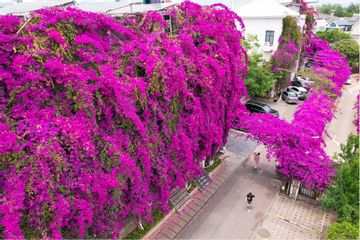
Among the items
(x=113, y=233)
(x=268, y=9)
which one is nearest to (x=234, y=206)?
(x=113, y=233)

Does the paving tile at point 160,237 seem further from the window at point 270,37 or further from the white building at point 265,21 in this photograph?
the window at point 270,37

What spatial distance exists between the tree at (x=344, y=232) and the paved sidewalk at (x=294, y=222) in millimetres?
2633

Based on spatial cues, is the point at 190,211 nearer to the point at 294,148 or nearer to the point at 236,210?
the point at 236,210

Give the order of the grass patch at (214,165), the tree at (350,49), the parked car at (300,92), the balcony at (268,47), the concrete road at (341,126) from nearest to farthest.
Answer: the grass patch at (214,165), the concrete road at (341,126), the balcony at (268,47), the parked car at (300,92), the tree at (350,49)

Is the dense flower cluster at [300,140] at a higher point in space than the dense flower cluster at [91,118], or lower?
lower

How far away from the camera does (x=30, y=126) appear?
5.93 metres

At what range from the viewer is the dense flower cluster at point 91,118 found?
223 inches

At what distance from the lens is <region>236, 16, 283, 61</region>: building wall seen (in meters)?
24.9

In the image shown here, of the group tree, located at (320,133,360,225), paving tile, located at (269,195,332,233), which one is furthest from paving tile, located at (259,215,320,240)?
tree, located at (320,133,360,225)

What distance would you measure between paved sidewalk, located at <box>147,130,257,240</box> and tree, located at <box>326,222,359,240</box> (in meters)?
6.30

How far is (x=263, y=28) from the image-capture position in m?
25.5

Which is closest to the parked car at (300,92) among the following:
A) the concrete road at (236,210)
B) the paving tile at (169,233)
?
the concrete road at (236,210)

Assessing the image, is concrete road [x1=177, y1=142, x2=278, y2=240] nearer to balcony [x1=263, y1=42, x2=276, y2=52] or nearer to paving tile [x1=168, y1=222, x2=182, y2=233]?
paving tile [x1=168, y1=222, x2=182, y2=233]

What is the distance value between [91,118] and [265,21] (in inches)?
960
